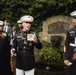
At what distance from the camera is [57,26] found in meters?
13.2

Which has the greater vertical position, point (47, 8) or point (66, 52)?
point (47, 8)

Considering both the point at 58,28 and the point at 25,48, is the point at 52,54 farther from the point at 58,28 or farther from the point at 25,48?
the point at 25,48

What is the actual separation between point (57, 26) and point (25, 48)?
6.94 m

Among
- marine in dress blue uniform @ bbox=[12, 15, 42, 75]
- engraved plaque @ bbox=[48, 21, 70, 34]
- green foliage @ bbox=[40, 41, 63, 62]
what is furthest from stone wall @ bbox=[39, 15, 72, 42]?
marine in dress blue uniform @ bbox=[12, 15, 42, 75]

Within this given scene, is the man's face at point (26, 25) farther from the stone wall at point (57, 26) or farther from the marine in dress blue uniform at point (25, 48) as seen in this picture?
the stone wall at point (57, 26)

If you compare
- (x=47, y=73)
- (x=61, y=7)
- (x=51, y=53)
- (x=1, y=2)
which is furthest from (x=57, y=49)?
(x=1, y=2)

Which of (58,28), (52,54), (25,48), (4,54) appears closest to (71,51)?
(25,48)

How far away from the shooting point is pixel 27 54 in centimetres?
635

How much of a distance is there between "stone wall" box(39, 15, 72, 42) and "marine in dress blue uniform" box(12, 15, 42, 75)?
6627mm

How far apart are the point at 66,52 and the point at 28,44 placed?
2.60 ft

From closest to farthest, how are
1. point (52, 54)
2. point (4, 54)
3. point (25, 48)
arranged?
point (4, 54) < point (25, 48) < point (52, 54)

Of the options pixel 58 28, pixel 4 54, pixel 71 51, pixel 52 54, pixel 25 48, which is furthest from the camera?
pixel 58 28

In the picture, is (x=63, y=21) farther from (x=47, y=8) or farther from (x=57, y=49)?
(x=47, y=8)

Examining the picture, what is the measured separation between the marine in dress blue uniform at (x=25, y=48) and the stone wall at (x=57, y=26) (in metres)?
6.63
